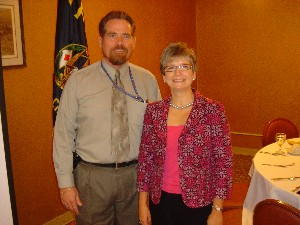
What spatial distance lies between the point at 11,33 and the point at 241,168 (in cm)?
349

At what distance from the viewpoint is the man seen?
205 centimetres

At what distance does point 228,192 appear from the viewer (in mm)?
1799

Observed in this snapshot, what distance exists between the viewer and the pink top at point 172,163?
1.80 m

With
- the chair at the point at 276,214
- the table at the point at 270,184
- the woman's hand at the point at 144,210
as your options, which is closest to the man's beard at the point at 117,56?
the woman's hand at the point at 144,210

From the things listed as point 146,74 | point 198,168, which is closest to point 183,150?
point 198,168

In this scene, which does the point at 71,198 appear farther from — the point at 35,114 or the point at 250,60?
the point at 250,60

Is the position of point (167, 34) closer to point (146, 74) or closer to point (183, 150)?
point (146, 74)

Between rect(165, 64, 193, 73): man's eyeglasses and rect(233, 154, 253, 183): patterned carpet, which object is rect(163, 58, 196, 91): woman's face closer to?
rect(165, 64, 193, 73): man's eyeglasses

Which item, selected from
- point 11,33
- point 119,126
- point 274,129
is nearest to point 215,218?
Answer: point 119,126

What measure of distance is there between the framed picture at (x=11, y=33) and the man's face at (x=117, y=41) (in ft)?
3.77

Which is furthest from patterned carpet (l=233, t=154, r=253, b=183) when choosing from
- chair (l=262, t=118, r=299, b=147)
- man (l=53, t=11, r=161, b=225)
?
man (l=53, t=11, r=161, b=225)

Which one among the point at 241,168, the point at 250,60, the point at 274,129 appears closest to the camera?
the point at 274,129

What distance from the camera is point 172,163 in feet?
5.95

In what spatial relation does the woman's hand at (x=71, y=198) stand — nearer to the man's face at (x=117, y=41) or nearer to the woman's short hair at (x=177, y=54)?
the man's face at (x=117, y=41)
